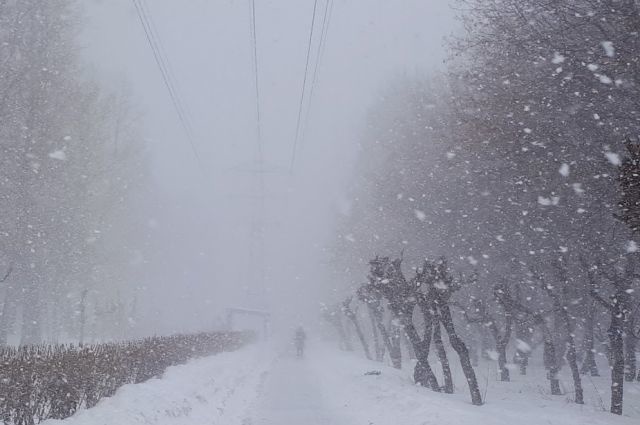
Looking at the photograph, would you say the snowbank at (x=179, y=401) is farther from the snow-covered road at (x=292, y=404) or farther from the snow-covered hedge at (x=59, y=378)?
the snow-covered road at (x=292, y=404)

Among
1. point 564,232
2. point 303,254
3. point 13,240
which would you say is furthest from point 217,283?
point 564,232

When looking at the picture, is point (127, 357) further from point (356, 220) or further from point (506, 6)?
point (356, 220)

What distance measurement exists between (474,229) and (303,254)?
5284 inches

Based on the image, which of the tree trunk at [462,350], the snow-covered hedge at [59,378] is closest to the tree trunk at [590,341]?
the tree trunk at [462,350]

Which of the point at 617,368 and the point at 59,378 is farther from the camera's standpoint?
the point at 617,368

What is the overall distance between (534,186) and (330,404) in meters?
7.12

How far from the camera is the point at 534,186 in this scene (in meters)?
12.4

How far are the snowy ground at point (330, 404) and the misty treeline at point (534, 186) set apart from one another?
3.31 ft

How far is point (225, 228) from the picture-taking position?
168625 mm

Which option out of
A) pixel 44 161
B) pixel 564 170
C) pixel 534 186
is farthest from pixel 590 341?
pixel 44 161

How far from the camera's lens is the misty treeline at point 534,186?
9898mm

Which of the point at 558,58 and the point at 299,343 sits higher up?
the point at 558,58

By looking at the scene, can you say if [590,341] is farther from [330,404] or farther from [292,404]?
[292,404]

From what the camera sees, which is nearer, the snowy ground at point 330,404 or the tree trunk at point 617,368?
the snowy ground at point 330,404
